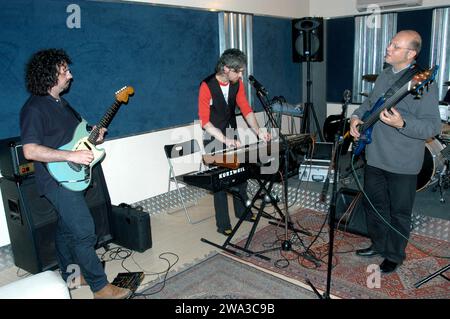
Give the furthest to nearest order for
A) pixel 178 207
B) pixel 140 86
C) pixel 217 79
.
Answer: pixel 178 207 → pixel 140 86 → pixel 217 79

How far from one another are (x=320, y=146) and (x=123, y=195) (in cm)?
240

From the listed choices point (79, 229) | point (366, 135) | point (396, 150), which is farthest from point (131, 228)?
point (396, 150)

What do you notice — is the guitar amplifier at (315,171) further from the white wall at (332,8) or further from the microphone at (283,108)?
the white wall at (332,8)

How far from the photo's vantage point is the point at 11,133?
3152 mm

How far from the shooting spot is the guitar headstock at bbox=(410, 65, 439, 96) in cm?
231

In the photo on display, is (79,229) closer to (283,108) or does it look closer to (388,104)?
(388,104)

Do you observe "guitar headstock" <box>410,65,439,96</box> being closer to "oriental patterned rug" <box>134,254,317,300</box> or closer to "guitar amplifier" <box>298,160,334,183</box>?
"oriental patterned rug" <box>134,254,317,300</box>

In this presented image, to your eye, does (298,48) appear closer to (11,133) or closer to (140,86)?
(140,86)

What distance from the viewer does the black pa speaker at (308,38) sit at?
5527mm

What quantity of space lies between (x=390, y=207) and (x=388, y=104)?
0.88 meters

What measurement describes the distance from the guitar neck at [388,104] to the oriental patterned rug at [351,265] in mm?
877

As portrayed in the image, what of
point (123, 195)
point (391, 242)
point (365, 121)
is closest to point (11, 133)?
point (123, 195)

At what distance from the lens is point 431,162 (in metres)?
3.73

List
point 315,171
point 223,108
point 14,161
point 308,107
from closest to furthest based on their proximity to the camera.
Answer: point 14,161 → point 223,108 → point 315,171 → point 308,107
